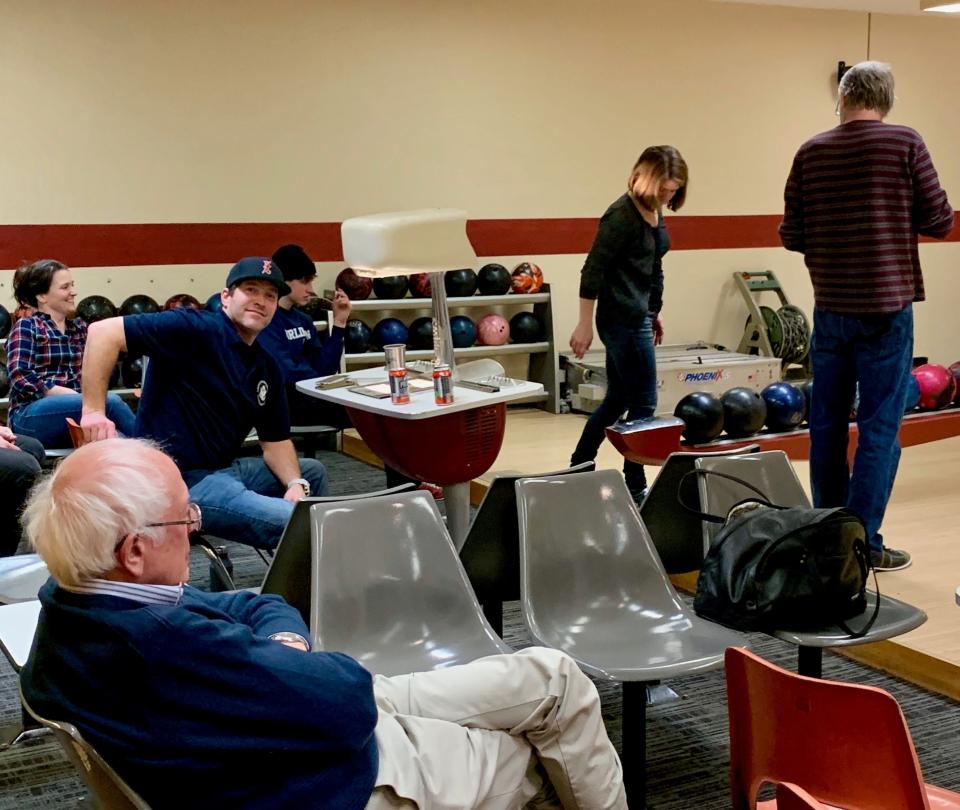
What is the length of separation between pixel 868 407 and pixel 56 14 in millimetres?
4972

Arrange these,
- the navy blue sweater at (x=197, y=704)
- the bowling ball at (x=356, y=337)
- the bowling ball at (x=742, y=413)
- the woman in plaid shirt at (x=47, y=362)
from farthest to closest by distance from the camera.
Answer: the bowling ball at (x=356, y=337)
the bowling ball at (x=742, y=413)
the woman in plaid shirt at (x=47, y=362)
the navy blue sweater at (x=197, y=704)

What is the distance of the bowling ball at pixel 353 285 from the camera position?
6664 millimetres

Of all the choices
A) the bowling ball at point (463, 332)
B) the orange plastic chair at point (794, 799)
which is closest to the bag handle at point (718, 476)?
the orange plastic chair at point (794, 799)

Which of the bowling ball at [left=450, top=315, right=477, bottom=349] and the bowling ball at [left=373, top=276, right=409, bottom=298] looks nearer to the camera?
the bowling ball at [left=373, top=276, right=409, bottom=298]

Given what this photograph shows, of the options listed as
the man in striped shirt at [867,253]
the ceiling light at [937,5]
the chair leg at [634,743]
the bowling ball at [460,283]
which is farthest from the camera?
the bowling ball at [460,283]

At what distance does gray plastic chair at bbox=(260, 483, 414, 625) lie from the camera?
241 centimetres

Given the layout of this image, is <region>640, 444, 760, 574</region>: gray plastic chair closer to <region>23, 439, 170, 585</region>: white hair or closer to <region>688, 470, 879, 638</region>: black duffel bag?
<region>688, 470, 879, 638</region>: black duffel bag

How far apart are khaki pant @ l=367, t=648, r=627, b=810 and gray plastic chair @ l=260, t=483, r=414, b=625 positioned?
2.31ft

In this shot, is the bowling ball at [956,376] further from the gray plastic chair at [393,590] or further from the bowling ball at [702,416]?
the gray plastic chair at [393,590]

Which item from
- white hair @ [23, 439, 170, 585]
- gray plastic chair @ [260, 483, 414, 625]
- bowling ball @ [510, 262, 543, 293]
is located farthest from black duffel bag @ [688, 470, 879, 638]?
bowling ball @ [510, 262, 543, 293]

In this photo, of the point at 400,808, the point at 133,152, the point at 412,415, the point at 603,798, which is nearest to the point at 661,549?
the point at 412,415

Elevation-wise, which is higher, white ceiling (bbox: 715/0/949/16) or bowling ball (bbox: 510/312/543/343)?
white ceiling (bbox: 715/0/949/16)

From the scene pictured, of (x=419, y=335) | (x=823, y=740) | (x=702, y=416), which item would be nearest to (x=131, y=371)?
(x=419, y=335)

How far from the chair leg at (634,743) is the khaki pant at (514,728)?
1.53 feet
